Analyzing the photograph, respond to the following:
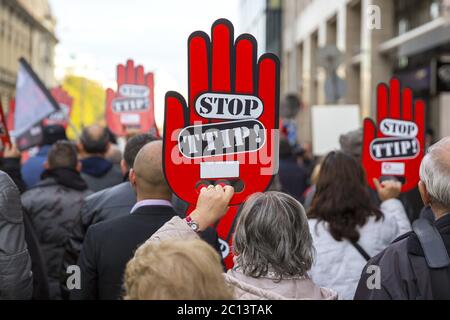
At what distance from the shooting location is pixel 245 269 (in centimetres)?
299

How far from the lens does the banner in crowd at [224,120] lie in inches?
135

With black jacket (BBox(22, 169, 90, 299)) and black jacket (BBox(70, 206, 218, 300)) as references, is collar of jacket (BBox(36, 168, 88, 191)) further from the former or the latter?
black jacket (BBox(70, 206, 218, 300))

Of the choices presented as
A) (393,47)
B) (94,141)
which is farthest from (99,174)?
(393,47)

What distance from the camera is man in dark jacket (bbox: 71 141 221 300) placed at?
357 cm

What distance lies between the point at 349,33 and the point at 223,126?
63.8 ft

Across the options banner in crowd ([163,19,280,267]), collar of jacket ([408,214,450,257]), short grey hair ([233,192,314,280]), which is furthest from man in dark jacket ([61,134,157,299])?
collar of jacket ([408,214,450,257])

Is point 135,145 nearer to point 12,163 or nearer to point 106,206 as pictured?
point 106,206

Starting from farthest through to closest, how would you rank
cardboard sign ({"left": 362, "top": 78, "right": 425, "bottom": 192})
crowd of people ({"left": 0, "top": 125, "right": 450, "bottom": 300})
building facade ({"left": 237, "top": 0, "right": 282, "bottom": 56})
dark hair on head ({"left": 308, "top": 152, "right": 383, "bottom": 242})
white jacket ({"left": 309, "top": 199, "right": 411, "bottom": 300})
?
building facade ({"left": 237, "top": 0, "right": 282, "bottom": 56}), cardboard sign ({"left": 362, "top": 78, "right": 425, "bottom": 192}), dark hair on head ({"left": 308, "top": 152, "right": 383, "bottom": 242}), white jacket ({"left": 309, "top": 199, "right": 411, "bottom": 300}), crowd of people ({"left": 0, "top": 125, "right": 450, "bottom": 300})

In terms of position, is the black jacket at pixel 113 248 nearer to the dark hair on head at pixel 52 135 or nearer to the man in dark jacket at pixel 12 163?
the man in dark jacket at pixel 12 163

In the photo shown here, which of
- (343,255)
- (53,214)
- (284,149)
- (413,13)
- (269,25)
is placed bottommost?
(343,255)

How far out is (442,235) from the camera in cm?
293

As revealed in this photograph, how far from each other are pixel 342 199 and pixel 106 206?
1363mm

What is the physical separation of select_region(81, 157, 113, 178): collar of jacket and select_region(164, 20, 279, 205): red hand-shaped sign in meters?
3.57
